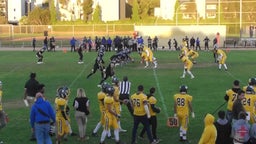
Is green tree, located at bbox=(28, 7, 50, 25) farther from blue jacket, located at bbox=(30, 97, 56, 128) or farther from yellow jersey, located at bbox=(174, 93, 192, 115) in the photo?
blue jacket, located at bbox=(30, 97, 56, 128)

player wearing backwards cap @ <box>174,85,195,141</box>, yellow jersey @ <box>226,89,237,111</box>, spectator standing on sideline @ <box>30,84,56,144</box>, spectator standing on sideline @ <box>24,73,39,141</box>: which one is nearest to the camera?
spectator standing on sideline @ <box>30,84,56,144</box>

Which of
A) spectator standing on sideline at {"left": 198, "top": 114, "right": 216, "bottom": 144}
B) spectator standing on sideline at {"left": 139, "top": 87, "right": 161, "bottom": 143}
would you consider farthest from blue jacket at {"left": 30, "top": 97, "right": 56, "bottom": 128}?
spectator standing on sideline at {"left": 198, "top": 114, "right": 216, "bottom": 144}

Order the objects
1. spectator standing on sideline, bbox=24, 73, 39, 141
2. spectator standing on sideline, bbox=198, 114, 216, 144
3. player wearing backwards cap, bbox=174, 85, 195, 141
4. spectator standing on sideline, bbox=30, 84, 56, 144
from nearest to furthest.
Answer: spectator standing on sideline, bbox=198, 114, 216, 144
spectator standing on sideline, bbox=30, 84, 56, 144
player wearing backwards cap, bbox=174, 85, 195, 141
spectator standing on sideline, bbox=24, 73, 39, 141

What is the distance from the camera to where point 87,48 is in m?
48.5

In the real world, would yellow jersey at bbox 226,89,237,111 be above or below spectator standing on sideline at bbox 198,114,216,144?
above

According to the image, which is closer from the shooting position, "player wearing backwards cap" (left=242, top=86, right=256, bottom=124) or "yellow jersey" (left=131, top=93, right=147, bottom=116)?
"yellow jersey" (left=131, top=93, right=147, bottom=116)

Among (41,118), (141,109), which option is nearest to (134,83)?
(141,109)

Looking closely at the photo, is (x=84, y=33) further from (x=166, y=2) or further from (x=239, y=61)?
(x=239, y=61)

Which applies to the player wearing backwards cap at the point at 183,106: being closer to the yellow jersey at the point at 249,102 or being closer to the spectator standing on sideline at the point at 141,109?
the spectator standing on sideline at the point at 141,109

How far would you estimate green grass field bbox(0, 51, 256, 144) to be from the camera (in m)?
14.4

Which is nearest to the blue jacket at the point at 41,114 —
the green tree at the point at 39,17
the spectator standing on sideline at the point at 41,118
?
the spectator standing on sideline at the point at 41,118

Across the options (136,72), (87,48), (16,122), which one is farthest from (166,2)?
(16,122)

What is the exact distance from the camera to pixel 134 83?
24.3 metres

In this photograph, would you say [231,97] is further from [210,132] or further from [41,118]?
[41,118]
